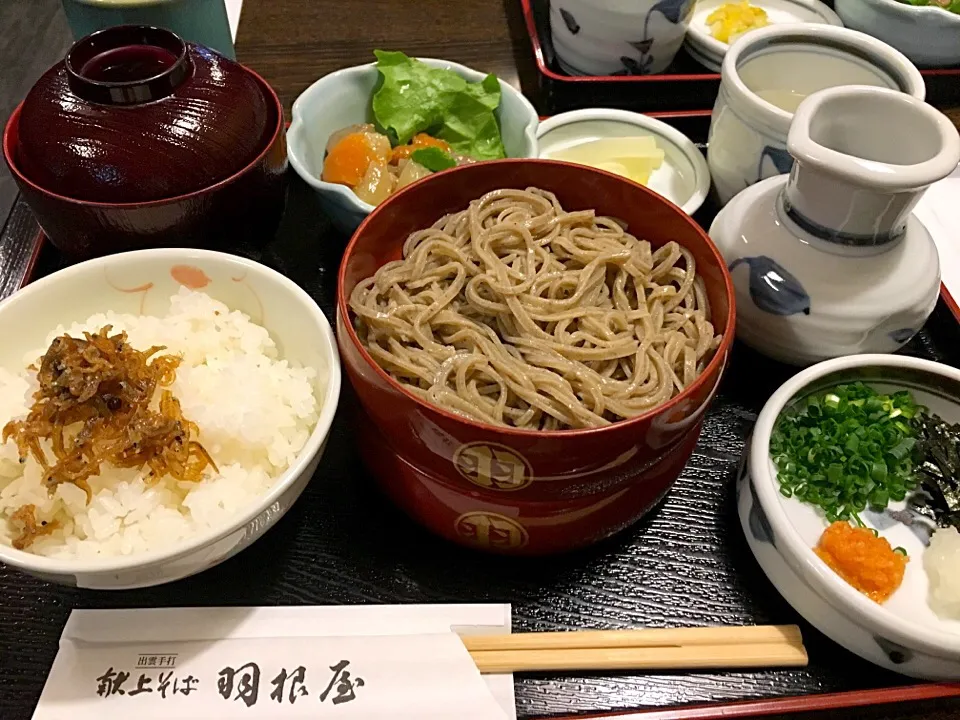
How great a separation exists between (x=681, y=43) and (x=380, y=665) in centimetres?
205

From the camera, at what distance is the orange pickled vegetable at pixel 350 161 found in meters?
1.82

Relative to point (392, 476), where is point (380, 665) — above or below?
below

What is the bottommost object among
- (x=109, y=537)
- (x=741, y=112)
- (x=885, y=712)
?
(x=885, y=712)

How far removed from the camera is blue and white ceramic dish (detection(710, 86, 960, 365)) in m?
1.40

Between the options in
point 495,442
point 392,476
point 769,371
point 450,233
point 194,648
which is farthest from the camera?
point 769,371

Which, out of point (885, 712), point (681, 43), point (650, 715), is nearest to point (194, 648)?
point (650, 715)

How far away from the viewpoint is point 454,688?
1131 millimetres

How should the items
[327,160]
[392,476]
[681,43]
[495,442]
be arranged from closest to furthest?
[495,442] → [392,476] → [327,160] → [681,43]

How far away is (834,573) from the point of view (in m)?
1.17

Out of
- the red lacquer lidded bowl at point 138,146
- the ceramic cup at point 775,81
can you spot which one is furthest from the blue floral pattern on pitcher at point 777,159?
the red lacquer lidded bowl at point 138,146

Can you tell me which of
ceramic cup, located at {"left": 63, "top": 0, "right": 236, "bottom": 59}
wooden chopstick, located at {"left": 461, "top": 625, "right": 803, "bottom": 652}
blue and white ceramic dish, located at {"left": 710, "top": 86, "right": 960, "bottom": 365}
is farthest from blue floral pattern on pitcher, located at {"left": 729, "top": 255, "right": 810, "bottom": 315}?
ceramic cup, located at {"left": 63, "top": 0, "right": 236, "bottom": 59}

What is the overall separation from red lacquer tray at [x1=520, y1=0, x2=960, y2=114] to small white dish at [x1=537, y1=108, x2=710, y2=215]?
112 millimetres

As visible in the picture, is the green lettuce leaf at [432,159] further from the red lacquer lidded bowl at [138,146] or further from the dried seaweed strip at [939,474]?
the dried seaweed strip at [939,474]

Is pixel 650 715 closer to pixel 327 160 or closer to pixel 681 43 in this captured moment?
pixel 327 160
